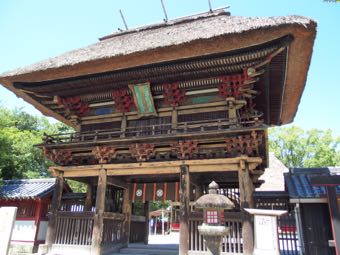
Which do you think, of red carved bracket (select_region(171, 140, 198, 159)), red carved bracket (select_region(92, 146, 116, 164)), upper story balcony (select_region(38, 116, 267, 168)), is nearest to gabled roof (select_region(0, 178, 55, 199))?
upper story balcony (select_region(38, 116, 267, 168))

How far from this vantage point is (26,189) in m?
12.8

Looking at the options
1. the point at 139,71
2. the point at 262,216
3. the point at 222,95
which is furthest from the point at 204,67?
the point at 262,216

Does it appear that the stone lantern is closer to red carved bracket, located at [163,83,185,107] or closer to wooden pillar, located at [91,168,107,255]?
red carved bracket, located at [163,83,185,107]

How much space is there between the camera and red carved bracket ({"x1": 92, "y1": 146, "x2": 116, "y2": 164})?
952cm

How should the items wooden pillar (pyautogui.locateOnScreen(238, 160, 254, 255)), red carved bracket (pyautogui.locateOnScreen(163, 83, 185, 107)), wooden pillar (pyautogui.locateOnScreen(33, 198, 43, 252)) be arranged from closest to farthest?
wooden pillar (pyautogui.locateOnScreen(238, 160, 254, 255)), red carved bracket (pyautogui.locateOnScreen(163, 83, 185, 107)), wooden pillar (pyautogui.locateOnScreen(33, 198, 43, 252))

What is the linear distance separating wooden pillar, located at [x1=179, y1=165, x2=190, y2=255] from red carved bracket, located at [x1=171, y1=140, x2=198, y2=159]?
1.21 ft

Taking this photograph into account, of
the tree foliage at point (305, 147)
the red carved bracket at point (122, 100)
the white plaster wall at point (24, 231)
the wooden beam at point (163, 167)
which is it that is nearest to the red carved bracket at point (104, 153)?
the wooden beam at point (163, 167)

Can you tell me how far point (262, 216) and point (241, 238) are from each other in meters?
2.24

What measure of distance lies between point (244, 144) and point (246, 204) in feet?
5.67

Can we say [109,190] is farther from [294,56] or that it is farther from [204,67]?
[294,56]

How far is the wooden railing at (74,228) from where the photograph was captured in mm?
9305

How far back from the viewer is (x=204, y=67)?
874 cm

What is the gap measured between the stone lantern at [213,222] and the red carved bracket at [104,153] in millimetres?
4063

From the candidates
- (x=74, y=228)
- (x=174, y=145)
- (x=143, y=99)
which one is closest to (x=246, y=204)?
(x=174, y=145)
